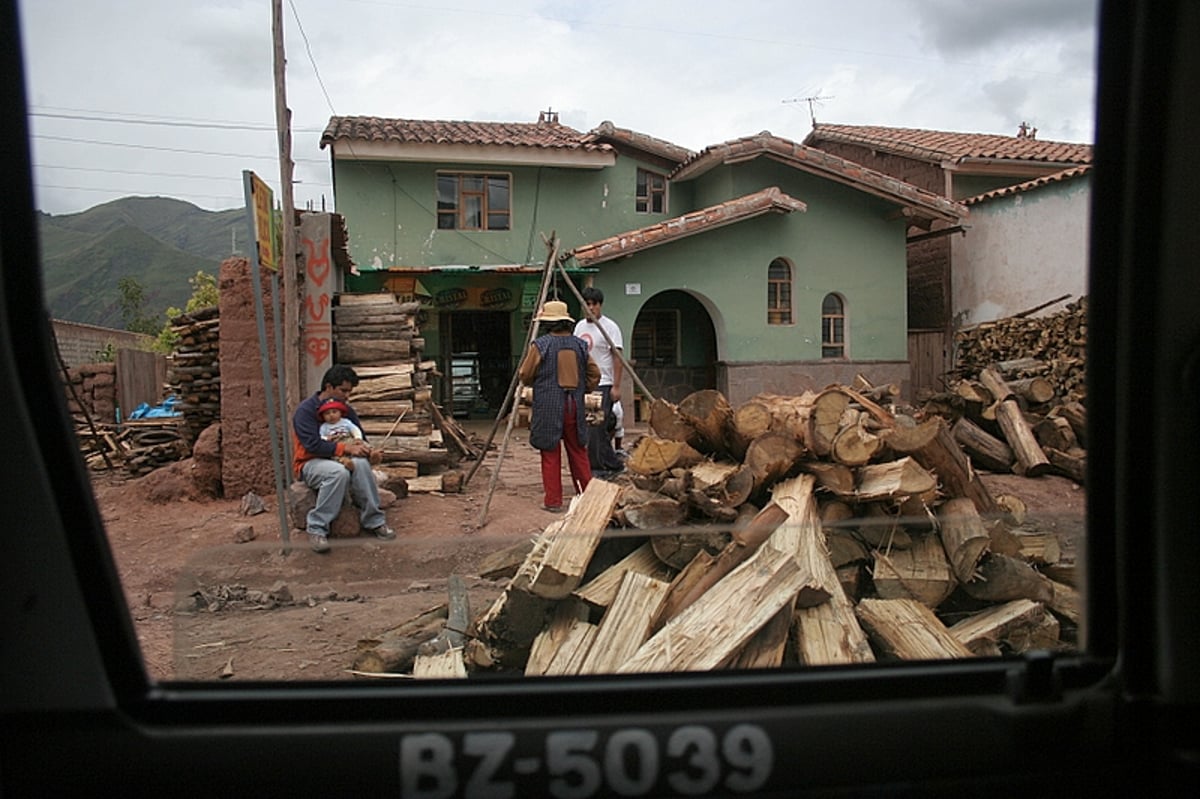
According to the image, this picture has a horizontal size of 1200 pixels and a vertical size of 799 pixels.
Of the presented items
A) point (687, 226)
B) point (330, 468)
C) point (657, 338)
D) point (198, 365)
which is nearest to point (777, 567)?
point (330, 468)

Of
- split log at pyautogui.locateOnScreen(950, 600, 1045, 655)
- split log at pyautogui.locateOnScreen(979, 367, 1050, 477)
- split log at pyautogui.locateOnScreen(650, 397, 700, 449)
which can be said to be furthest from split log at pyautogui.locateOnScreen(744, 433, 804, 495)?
split log at pyautogui.locateOnScreen(979, 367, 1050, 477)

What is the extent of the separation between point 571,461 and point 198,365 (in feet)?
14.8

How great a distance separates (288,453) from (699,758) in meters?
6.40

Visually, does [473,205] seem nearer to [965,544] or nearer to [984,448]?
[984,448]

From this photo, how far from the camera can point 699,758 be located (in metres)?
1.12

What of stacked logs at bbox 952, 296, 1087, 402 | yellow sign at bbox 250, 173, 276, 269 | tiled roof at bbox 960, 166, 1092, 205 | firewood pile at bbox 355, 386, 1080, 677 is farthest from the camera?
stacked logs at bbox 952, 296, 1087, 402

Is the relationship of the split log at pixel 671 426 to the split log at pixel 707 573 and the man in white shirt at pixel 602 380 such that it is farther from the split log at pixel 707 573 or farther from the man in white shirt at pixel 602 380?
the man in white shirt at pixel 602 380

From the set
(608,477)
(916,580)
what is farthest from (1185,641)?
(608,477)

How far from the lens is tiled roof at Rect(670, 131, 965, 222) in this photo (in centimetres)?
1544

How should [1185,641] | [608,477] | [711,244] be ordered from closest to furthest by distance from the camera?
1. [1185,641]
2. [608,477]
3. [711,244]

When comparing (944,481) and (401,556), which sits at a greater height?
(401,556)

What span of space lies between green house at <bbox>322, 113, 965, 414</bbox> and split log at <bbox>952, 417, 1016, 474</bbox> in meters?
6.62

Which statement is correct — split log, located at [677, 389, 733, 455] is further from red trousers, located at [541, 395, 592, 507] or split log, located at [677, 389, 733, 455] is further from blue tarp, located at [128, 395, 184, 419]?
blue tarp, located at [128, 395, 184, 419]

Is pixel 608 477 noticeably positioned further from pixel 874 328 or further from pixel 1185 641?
pixel 874 328
